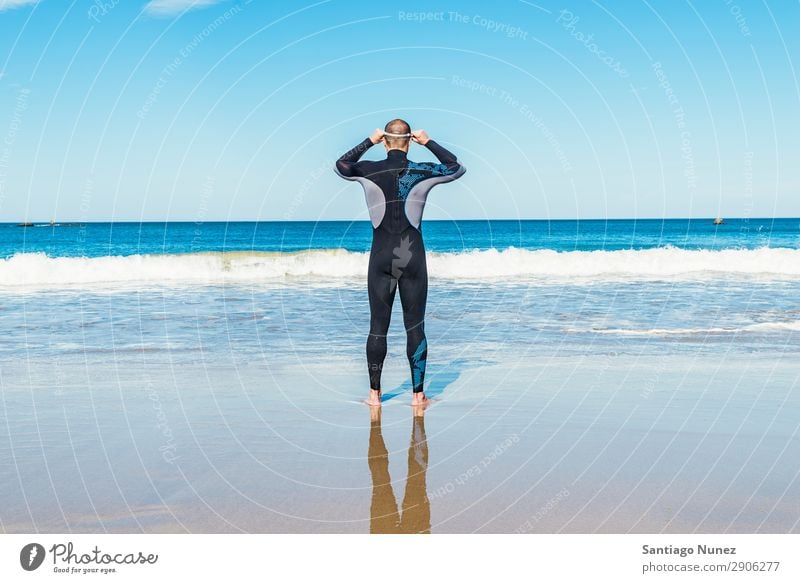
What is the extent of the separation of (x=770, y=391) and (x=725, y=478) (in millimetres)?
3103

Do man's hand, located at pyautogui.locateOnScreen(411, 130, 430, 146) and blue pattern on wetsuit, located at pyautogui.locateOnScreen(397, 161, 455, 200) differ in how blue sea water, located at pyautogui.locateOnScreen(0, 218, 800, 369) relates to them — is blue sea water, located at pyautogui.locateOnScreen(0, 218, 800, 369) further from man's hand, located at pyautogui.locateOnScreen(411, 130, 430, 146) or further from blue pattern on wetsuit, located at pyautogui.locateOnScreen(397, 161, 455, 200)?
man's hand, located at pyautogui.locateOnScreen(411, 130, 430, 146)

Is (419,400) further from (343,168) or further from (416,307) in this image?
(343,168)

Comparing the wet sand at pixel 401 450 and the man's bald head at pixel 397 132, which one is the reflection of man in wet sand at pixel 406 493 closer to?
the wet sand at pixel 401 450

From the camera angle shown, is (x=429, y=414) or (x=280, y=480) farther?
(x=429, y=414)

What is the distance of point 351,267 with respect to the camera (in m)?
29.9

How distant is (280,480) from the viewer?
5.25 metres

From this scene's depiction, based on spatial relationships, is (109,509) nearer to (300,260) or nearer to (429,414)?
(429,414)

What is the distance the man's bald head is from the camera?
727 cm

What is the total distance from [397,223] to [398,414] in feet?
6.21

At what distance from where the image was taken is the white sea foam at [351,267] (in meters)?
24.4

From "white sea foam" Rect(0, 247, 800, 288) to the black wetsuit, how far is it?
1641 centimetres

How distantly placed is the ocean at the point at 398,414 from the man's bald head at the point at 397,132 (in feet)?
8.61

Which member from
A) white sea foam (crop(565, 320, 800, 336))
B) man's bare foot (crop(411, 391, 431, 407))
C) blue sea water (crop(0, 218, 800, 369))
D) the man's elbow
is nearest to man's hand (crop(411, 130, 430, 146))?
the man's elbow

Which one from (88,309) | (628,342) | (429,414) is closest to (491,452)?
(429,414)
